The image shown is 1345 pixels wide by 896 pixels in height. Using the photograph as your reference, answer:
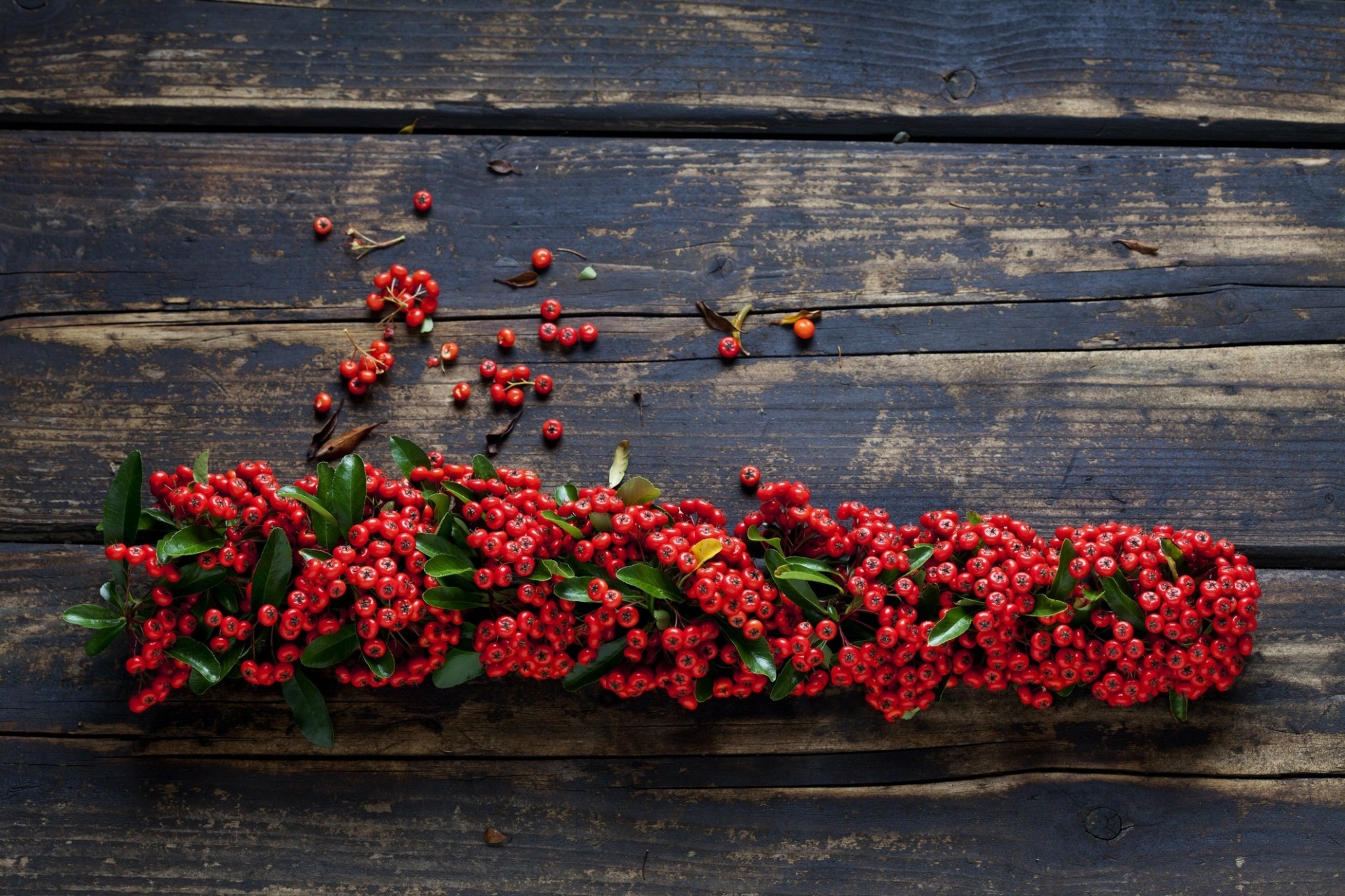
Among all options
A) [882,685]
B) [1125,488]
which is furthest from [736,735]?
[1125,488]

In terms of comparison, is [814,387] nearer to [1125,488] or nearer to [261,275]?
[1125,488]

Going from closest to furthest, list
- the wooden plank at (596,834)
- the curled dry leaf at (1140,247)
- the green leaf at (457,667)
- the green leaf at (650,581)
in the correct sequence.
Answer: the green leaf at (650,581), the green leaf at (457,667), the wooden plank at (596,834), the curled dry leaf at (1140,247)

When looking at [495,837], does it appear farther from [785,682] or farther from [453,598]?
[785,682]

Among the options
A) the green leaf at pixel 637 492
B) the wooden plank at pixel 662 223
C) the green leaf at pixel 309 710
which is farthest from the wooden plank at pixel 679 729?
the wooden plank at pixel 662 223

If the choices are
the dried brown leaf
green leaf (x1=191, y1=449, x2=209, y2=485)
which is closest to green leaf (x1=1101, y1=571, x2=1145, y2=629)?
the dried brown leaf

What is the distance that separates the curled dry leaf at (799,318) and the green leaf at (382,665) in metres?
0.88

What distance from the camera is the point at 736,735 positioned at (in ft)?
5.56

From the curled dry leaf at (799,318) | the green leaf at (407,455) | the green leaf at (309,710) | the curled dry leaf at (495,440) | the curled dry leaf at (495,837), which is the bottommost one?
the curled dry leaf at (495,837)

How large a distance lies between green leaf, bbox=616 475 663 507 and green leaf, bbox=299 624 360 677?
17.7 inches

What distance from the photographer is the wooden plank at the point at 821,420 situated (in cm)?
178

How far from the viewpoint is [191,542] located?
4.86 ft

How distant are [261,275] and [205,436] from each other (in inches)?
12.2

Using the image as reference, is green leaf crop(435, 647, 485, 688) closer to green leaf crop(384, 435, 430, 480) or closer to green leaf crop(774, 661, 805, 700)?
green leaf crop(384, 435, 430, 480)

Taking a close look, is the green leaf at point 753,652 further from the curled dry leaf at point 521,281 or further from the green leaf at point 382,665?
the curled dry leaf at point 521,281
